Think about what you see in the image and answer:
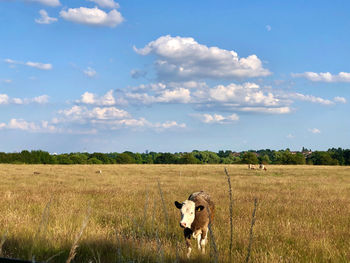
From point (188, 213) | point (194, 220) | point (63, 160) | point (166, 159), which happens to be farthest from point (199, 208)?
point (166, 159)

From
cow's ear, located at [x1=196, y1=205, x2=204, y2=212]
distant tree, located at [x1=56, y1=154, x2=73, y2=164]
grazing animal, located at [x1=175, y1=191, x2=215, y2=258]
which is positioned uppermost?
cow's ear, located at [x1=196, y1=205, x2=204, y2=212]

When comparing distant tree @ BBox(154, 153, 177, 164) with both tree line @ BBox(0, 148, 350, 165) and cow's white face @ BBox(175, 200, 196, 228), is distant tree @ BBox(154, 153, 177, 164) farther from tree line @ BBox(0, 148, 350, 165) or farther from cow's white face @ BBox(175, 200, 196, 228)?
cow's white face @ BBox(175, 200, 196, 228)

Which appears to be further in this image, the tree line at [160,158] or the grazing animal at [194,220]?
the tree line at [160,158]

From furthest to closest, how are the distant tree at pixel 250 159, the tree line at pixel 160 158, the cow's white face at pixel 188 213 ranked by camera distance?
the distant tree at pixel 250 159 → the tree line at pixel 160 158 → the cow's white face at pixel 188 213

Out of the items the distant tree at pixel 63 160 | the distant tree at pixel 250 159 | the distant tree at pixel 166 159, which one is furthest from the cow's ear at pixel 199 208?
the distant tree at pixel 166 159

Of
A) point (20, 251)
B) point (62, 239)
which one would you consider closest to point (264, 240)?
point (62, 239)

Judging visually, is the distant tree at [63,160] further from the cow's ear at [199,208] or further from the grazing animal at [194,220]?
the cow's ear at [199,208]

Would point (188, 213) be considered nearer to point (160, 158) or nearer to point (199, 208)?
point (199, 208)

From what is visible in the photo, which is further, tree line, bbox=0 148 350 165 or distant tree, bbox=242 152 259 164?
distant tree, bbox=242 152 259 164

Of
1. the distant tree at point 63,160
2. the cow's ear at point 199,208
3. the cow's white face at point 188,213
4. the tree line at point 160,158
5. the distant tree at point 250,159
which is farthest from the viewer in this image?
the distant tree at point 250,159

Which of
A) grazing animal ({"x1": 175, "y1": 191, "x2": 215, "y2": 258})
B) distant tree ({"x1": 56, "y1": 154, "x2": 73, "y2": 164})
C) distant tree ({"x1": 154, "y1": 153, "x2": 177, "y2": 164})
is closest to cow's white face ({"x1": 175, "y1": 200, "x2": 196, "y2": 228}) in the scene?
grazing animal ({"x1": 175, "y1": 191, "x2": 215, "y2": 258})

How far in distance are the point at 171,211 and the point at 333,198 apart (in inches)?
349

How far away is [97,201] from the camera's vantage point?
12852 mm

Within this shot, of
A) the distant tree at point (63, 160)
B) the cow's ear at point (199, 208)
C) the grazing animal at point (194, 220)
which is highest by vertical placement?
the cow's ear at point (199, 208)
